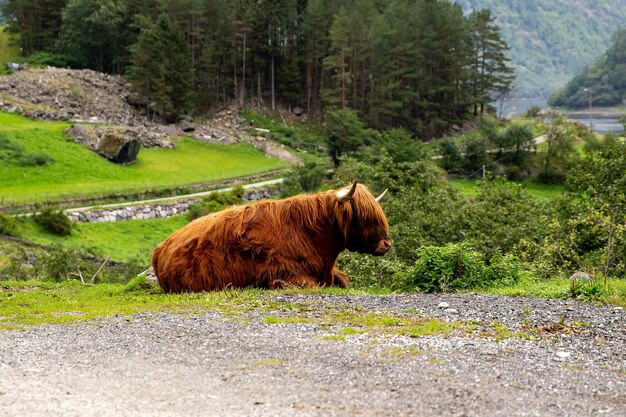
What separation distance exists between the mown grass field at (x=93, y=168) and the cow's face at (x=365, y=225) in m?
44.8

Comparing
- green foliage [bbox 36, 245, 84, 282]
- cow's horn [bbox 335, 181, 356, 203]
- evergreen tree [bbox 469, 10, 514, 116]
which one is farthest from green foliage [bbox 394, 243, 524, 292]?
evergreen tree [bbox 469, 10, 514, 116]

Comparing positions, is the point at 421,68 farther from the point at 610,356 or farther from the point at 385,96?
the point at 610,356

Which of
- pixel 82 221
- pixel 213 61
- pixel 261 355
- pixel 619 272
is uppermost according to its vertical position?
pixel 213 61

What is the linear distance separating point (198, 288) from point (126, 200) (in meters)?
48.3

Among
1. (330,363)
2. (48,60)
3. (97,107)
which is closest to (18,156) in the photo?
(97,107)

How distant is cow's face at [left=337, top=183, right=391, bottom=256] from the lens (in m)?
15.4

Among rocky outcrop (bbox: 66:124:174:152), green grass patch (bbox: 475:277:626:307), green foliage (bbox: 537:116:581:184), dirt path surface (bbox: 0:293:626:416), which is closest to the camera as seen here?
dirt path surface (bbox: 0:293:626:416)

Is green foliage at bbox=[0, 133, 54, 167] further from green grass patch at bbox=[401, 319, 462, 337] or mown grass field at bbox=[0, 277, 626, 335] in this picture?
green grass patch at bbox=[401, 319, 462, 337]

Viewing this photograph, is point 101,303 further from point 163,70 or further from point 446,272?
point 163,70

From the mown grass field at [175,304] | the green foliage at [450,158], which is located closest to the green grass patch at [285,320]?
the mown grass field at [175,304]

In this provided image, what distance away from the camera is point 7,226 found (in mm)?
48250

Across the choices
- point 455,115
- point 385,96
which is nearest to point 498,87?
point 455,115

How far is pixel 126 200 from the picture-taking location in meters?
61.2

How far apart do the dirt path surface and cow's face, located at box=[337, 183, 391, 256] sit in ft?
10.9
